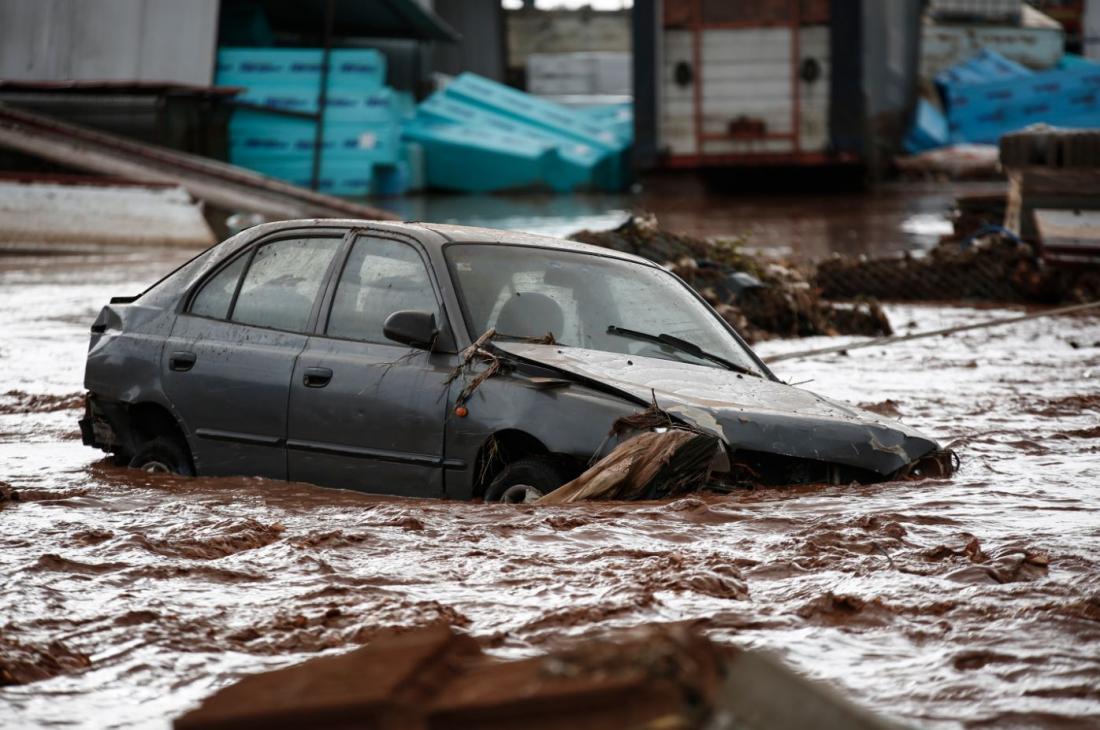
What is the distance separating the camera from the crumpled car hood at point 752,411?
5621mm

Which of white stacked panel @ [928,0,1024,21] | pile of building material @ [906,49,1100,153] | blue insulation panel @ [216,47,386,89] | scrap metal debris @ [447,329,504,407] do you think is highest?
white stacked panel @ [928,0,1024,21]

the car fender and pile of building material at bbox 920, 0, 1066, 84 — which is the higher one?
pile of building material at bbox 920, 0, 1066, 84

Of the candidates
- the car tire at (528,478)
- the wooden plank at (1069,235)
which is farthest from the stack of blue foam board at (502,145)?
the car tire at (528,478)

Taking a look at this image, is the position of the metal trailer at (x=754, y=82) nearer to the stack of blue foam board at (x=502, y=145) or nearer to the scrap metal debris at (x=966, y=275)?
the stack of blue foam board at (x=502, y=145)

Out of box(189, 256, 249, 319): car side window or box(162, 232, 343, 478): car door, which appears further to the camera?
box(189, 256, 249, 319): car side window

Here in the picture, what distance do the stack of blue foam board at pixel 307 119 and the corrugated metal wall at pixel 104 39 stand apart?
1218mm

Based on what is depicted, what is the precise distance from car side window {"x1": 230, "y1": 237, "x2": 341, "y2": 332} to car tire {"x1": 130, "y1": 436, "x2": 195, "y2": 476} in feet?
→ 2.02

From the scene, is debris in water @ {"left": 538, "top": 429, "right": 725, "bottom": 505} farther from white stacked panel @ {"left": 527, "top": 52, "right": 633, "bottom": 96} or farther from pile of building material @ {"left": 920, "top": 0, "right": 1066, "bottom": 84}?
white stacked panel @ {"left": 527, "top": 52, "right": 633, "bottom": 96}

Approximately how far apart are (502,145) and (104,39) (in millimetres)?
8873

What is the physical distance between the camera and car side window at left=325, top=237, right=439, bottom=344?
627cm

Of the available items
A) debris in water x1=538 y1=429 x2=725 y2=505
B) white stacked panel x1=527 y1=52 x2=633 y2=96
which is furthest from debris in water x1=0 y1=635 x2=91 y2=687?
white stacked panel x1=527 y1=52 x2=633 y2=96

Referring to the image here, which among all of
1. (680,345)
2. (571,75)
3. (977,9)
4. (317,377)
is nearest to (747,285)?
(680,345)

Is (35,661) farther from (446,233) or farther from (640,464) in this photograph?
(446,233)

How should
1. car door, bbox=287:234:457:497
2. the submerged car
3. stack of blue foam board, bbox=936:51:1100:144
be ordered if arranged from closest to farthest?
1. the submerged car
2. car door, bbox=287:234:457:497
3. stack of blue foam board, bbox=936:51:1100:144
